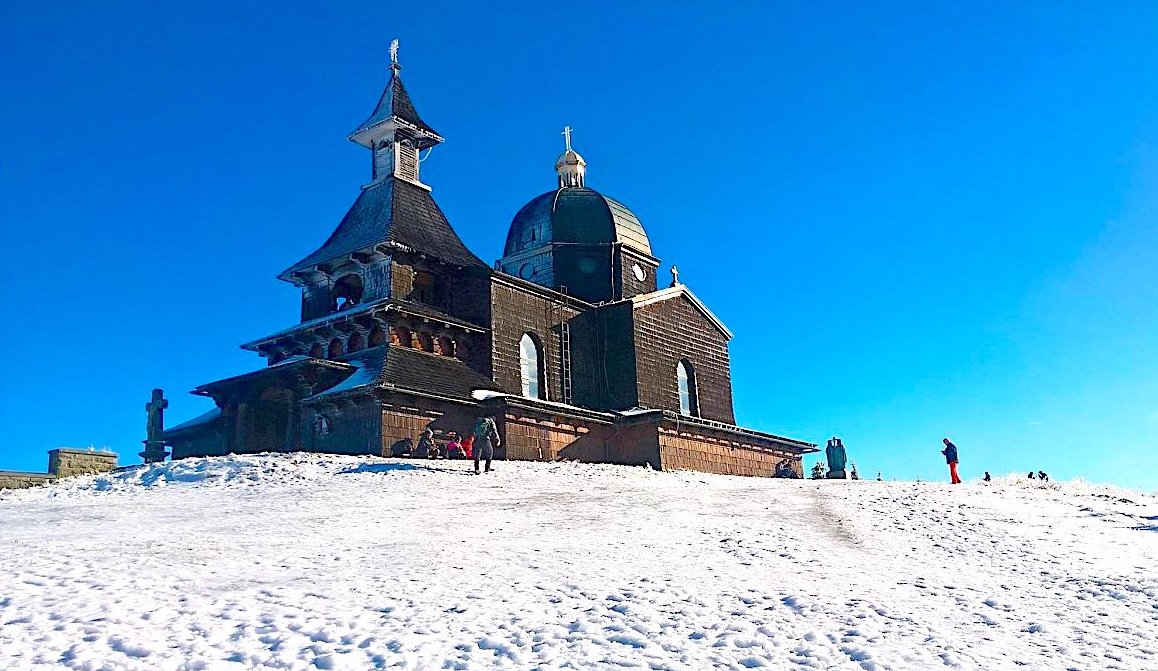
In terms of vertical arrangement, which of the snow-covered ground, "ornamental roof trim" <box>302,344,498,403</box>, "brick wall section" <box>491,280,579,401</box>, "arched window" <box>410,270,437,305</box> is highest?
"arched window" <box>410,270,437,305</box>

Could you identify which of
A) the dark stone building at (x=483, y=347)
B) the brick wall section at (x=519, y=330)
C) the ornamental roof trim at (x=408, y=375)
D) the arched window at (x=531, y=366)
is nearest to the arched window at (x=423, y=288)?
the dark stone building at (x=483, y=347)

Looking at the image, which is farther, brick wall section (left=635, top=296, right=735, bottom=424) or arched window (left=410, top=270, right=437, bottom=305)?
brick wall section (left=635, top=296, right=735, bottom=424)

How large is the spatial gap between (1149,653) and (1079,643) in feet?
1.91

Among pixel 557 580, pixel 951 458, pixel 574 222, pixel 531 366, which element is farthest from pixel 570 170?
pixel 557 580

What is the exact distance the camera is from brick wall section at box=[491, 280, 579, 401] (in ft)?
106

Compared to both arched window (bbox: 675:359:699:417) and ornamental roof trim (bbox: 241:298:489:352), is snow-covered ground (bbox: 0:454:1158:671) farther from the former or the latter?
arched window (bbox: 675:359:699:417)

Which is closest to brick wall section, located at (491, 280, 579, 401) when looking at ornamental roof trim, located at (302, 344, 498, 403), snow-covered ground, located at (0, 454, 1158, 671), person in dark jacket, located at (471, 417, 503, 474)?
ornamental roof trim, located at (302, 344, 498, 403)

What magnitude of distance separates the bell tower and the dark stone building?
0.07 m

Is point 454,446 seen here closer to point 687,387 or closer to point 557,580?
point 687,387

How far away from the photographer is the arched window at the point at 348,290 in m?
33.1

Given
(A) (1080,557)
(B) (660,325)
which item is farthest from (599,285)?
(A) (1080,557)

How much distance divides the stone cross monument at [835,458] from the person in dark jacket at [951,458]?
13.4ft

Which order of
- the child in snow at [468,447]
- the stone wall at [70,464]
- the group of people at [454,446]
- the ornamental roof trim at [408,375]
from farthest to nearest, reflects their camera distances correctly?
1. the stone wall at [70,464]
2. the ornamental roof trim at [408,375]
3. the child in snow at [468,447]
4. the group of people at [454,446]

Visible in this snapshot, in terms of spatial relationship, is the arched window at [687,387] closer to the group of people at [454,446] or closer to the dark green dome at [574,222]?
the dark green dome at [574,222]
